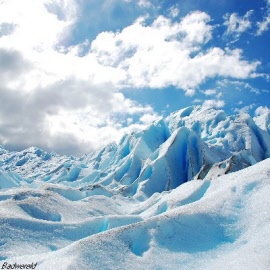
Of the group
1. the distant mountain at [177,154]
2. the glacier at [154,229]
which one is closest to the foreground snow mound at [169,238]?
the glacier at [154,229]

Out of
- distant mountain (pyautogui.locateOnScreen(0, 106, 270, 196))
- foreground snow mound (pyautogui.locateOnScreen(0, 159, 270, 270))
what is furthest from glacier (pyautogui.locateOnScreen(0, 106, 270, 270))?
distant mountain (pyautogui.locateOnScreen(0, 106, 270, 196))

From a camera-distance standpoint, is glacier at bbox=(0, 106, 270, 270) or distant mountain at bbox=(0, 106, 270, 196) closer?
glacier at bbox=(0, 106, 270, 270)

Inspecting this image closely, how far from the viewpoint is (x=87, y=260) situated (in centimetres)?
962

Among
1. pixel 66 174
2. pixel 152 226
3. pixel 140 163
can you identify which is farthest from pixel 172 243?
pixel 66 174

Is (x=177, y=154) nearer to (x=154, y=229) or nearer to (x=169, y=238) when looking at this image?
(x=154, y=229)

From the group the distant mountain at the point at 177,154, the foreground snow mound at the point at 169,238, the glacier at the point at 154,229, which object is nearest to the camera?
the foreground snow mound at the point at 169,238

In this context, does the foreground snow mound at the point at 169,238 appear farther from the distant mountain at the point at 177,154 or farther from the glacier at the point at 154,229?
the distant mountain at the point at 177,154

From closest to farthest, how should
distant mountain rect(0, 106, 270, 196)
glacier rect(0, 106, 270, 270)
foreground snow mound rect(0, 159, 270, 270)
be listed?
foreground snow mound rect(0, 159, 270, 270), glacier rect(0, 106, 270, 270), distant mountain rect(0, 106, 270, 196)

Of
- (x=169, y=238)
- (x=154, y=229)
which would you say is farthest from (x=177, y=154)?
(x=169, y=238)

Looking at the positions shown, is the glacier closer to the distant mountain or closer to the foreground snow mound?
the foreground snow mound

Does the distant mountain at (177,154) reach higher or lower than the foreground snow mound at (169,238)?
higher

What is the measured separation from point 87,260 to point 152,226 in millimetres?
2922

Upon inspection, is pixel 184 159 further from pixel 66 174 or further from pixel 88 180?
pixel 66 174

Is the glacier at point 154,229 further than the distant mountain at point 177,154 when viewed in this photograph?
No
